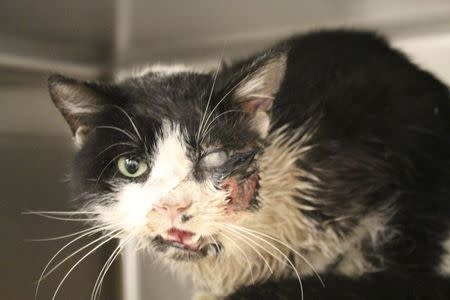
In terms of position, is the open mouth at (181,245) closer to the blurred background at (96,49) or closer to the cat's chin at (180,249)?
the cat's chin at (180,249)

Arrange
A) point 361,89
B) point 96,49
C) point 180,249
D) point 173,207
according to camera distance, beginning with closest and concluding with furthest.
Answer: point 173,207, point 180,249, point 361,89, point 96,49

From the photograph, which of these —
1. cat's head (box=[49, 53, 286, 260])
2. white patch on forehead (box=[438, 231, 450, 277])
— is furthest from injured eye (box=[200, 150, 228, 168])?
white patch on forehead (box=[438, 231, 450, 277])

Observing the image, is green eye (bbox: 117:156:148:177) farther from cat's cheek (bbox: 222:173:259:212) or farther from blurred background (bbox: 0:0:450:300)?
blurred background (bbox: 0:0:450:300)

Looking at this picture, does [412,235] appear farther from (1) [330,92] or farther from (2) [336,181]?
(1) [330,92]

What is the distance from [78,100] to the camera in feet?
2.67

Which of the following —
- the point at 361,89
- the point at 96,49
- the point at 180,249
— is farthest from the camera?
the point at 96,49

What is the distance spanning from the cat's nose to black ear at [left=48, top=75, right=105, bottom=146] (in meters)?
0.20

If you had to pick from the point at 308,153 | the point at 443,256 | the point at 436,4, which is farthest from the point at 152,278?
the point at 436,4

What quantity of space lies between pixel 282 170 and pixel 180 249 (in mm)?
230

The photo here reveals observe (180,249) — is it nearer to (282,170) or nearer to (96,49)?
(282,170)

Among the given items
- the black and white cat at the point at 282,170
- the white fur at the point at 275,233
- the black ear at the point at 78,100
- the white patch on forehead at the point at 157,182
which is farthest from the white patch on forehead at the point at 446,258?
the black ear at the point at 78,100

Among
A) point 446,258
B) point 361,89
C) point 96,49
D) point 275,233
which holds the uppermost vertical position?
point 96,49

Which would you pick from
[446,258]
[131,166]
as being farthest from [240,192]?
[446,258]

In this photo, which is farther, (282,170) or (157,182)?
(282,170)
